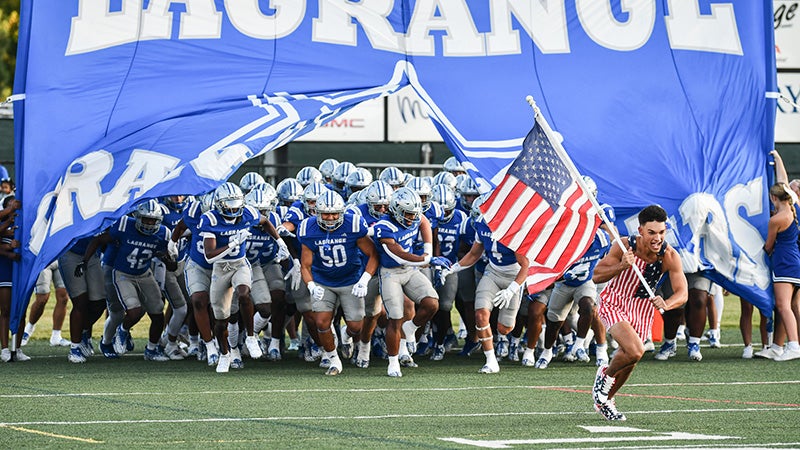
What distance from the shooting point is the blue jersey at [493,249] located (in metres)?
12.3

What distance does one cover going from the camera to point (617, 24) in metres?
13.6

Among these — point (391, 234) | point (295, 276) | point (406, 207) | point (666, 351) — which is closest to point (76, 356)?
point (295, 276)

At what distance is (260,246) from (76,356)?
1.97m

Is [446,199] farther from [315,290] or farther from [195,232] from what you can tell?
[195,232]

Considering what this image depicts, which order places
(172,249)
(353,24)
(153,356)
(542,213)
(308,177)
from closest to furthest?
(542,213) → (172,249) → (153,356) → (353,24) → (308,177)

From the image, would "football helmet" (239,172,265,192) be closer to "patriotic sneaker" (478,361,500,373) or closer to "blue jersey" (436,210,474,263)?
"blue jersey" (436,210,474,263)

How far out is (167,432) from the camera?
26.2 ft

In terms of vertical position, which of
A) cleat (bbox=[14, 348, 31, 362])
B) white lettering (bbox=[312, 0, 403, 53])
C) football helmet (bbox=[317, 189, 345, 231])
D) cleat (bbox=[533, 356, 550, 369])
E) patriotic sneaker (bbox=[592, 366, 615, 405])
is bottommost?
cleat (bbox=[14, 348, 31, 362])

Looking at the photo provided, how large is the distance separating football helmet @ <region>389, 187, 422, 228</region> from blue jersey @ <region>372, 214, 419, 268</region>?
0.05 m

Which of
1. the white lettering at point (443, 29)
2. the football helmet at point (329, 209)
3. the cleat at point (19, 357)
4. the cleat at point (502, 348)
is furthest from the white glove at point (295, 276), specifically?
the cleat at point (19, 357)

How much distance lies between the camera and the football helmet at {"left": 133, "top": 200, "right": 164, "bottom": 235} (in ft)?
41.7

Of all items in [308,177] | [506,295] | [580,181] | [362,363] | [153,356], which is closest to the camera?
[580,181]

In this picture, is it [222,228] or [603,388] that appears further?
[222,228]

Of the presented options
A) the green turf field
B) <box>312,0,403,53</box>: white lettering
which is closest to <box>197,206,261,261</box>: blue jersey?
the green turf field
